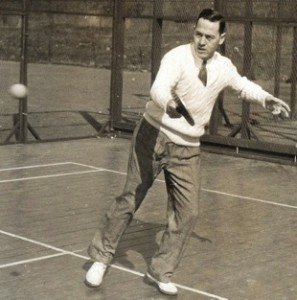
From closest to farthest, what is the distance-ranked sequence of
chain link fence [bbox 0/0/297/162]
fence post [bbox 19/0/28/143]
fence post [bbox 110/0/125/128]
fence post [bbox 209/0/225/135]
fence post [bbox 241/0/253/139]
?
fence post [bbox 241/0/253/139], fence post [bbox 19/0/28/143], fence post [bbox 209/0/225/135], chain link fence [bbox 0/0/297/162], fence post [bbox 110/0/125/128]

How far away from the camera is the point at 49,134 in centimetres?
1647

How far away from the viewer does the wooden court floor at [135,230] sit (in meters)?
7.45

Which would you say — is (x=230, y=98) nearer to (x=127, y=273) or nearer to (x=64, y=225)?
(x=64, y=225)

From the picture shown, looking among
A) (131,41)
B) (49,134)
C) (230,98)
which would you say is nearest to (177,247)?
(49,134)

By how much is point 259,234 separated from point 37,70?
71.7ft

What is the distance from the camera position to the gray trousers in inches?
278

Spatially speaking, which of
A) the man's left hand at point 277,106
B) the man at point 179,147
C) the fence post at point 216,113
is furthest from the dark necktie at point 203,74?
the fence post at point 216,113

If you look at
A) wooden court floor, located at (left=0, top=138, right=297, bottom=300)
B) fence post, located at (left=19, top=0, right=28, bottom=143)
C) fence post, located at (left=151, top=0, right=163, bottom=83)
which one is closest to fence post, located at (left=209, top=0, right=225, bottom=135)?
wooden court floor, located at (left=0, top=138, right=297, bottom=300)

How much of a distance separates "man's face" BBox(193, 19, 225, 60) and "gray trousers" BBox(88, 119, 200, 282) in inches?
27.5

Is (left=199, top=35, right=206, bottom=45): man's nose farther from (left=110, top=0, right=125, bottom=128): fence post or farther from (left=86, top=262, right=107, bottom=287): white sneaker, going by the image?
(left=110, top=0, right=125, bottom=128): fence post

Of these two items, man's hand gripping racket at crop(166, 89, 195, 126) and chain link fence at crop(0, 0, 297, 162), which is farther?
chain link fence at crop(0, 0, 297, 162)

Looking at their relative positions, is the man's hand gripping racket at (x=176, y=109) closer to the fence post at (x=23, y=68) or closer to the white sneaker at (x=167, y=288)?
the white sneaker at (x=167, y=288)

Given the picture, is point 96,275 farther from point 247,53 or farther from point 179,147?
point 247,53

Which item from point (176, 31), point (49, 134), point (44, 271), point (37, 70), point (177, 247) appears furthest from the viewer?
point (37, 70)
